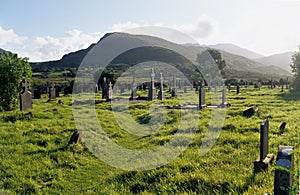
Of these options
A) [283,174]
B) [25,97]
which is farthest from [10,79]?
[283,174]

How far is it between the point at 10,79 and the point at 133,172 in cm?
1264

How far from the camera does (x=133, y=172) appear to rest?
6.49 metres

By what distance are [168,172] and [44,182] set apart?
9.22ft

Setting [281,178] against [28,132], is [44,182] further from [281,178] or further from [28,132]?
[281,178]

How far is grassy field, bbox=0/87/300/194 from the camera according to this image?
534cm

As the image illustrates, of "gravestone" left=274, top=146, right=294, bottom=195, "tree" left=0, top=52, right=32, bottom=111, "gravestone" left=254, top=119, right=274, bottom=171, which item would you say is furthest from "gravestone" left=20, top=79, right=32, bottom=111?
"gravestone" left=274, top=146, right=294, bottom=195

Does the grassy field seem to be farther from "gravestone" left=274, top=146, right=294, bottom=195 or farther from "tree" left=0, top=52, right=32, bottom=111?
"tree" left=0, top=52, right=32, bottom=111

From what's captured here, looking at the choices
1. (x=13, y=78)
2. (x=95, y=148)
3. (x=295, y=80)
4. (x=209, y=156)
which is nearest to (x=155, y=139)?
(x=95, y=148)

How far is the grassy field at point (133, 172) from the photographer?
534cm

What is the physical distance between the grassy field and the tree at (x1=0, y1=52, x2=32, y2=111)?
546cm

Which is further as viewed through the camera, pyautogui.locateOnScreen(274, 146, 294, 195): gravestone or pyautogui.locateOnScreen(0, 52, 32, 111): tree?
pyautogui.locateOnScreen(0, 52, 32, 111): tree

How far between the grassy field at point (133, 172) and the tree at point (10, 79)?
5458 mm

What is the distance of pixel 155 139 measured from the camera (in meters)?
9.27

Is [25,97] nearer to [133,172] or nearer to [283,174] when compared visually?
[133,172]
